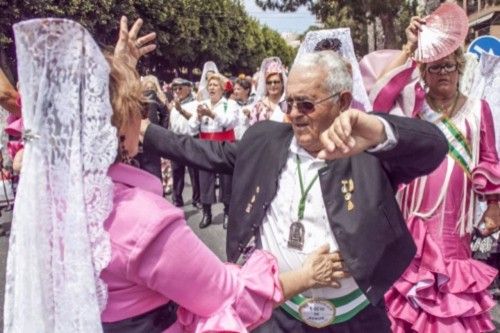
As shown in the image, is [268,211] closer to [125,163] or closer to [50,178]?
[125,163]

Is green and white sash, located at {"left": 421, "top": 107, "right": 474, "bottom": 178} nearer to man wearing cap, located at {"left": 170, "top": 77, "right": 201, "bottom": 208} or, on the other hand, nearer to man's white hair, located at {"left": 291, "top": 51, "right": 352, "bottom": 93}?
man's white hair, located at {"left": 291, "top": 51, "right": 352, "bottom": 93}

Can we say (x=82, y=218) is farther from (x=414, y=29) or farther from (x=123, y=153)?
(x=414, y=29)

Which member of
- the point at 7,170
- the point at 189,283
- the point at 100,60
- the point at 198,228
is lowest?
the point at 198,228

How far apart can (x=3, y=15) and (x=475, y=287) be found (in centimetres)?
1857

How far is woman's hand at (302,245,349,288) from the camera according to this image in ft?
6.66

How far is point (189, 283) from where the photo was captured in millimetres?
1592

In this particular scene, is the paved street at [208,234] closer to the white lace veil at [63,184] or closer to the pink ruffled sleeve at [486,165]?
the pink ruffled sleeve at [486,165]

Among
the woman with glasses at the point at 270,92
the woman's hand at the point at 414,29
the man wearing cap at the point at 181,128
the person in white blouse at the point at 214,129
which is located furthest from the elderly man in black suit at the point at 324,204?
the man wearing cap at the point at 181,128

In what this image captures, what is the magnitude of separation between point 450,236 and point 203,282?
181 cm

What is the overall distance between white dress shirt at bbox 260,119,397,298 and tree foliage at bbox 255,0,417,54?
1539 centimetres

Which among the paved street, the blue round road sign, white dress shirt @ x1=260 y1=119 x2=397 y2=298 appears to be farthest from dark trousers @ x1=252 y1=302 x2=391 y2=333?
the blue round road sign

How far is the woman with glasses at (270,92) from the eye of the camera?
639 cm

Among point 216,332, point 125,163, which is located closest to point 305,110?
point 125,163

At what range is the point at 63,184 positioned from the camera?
1.52 meters
